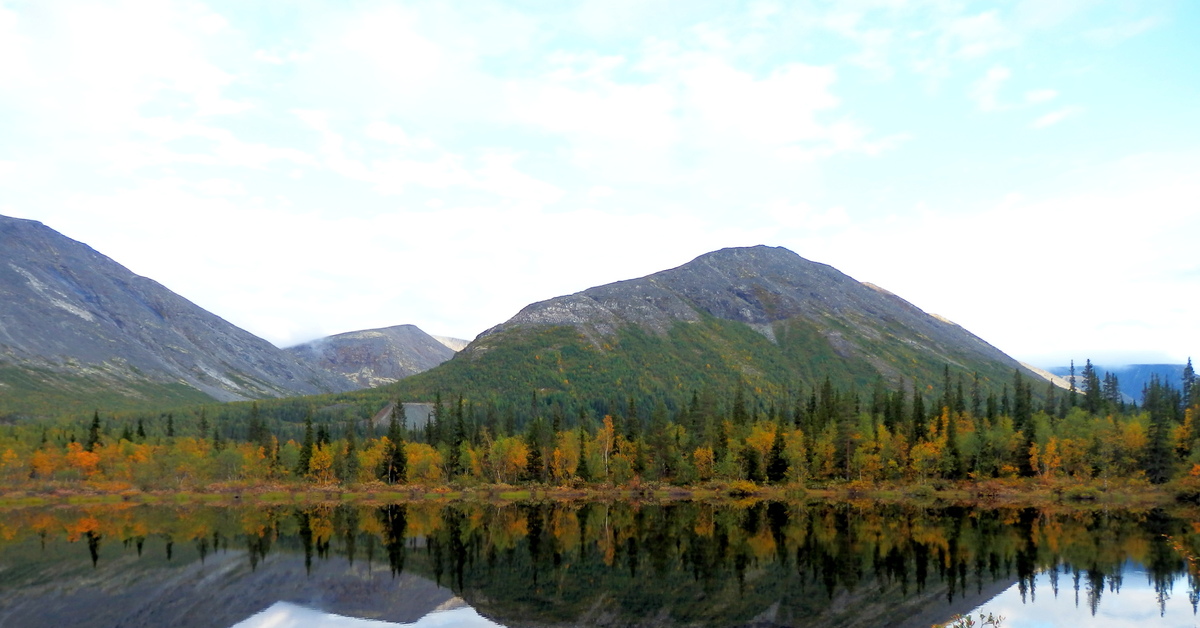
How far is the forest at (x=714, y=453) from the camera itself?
118m

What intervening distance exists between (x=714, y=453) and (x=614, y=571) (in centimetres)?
8024

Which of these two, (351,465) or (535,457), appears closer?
(535,457)

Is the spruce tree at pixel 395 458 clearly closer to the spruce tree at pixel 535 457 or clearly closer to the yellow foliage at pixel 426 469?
the yellow foliage at pixel 426 469

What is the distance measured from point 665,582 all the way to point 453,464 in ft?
312

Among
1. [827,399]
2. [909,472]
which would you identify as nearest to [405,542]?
[909,472]

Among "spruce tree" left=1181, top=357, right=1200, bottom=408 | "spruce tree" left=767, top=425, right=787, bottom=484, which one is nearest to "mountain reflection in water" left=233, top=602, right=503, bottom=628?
"spruce tree" left=767, top=425, right=787, bottom=484

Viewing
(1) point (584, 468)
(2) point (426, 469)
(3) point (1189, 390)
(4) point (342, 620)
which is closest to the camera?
(4) point (342, 620)

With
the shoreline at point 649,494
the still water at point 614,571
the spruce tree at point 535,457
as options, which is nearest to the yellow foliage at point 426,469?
the shoreline at point 649,494

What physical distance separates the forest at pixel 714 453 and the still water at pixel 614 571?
28419 millimetres

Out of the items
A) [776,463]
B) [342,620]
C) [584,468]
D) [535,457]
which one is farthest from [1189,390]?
[342,620]

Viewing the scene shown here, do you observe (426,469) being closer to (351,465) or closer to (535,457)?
(351,465)

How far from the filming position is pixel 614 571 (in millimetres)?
56375

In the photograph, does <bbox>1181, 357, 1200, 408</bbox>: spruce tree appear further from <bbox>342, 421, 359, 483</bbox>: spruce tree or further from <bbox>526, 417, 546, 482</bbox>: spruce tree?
<bbox>342, 421, 359, 483</bbox>: spruce tree

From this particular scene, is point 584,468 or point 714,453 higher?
point 714,453
